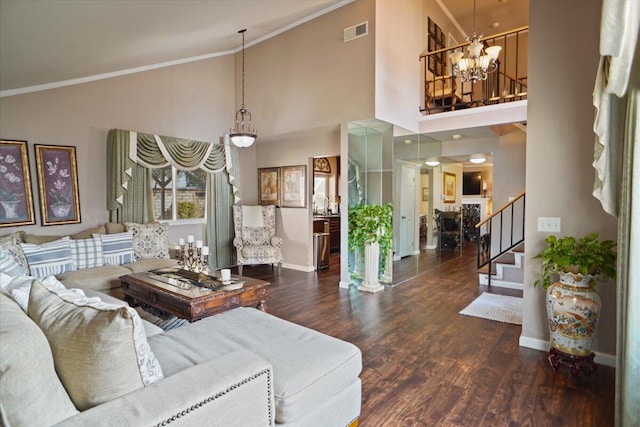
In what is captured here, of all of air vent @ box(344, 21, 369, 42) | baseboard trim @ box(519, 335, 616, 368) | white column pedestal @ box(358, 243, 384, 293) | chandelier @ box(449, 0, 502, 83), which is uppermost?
air vent @ box(344, 21, 369, 42)

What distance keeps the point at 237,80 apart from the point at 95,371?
20.6 feet

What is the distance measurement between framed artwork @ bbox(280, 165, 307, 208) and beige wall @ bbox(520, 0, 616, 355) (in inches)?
157

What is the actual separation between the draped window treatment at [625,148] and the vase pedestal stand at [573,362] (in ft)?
2.35

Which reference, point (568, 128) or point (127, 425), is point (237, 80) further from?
point (127, 425)

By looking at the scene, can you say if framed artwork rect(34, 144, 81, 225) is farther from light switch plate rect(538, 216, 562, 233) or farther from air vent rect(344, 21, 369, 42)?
light switch plate rect(538, 216, 562, 233)

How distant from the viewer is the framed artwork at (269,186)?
22.5 ft

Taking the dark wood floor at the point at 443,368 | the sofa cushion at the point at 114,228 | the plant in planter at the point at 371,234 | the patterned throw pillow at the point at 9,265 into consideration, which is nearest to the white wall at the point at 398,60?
the plant in planter at the point at 371,234

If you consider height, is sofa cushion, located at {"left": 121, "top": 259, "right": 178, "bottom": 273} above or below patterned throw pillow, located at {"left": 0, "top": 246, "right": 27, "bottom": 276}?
below

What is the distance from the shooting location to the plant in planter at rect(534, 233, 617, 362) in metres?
2.52

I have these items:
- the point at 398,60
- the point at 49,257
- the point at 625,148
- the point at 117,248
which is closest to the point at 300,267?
the point at 117,248

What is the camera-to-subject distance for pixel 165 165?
5.63 metres

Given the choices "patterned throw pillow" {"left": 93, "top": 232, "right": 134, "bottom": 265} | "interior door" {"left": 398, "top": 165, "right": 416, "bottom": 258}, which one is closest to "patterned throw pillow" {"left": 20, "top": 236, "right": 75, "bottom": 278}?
"patterned throw pillow" {"left": 93, "top": 232, "right": 134, "bottom": 265}

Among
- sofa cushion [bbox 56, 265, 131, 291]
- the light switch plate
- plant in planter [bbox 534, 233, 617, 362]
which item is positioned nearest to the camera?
A: plant in planter [bbox 534, 233, 617, 362]

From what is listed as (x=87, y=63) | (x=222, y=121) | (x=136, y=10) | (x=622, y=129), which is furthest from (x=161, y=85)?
(x=622, y=129)
